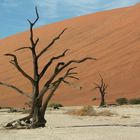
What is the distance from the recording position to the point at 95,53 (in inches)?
2699

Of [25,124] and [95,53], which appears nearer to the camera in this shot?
[25,124]

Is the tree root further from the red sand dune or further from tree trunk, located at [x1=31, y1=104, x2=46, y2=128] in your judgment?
the red sand dune

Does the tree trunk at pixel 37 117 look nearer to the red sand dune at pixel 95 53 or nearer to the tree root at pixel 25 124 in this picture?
the tree root at pixel 25 124

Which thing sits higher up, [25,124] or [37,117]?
[37,117]

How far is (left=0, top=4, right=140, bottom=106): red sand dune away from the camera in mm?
55062

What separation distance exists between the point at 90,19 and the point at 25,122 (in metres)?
73.1

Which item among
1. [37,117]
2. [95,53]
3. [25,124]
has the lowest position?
[25,124]

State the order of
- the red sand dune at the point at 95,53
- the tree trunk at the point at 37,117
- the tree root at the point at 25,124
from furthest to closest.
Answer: the red sand dune at the point at 95,53 → the tree trunk at the point at 37,117 → the tree root at the point at 25,124

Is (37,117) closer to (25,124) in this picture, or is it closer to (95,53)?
(25,124)

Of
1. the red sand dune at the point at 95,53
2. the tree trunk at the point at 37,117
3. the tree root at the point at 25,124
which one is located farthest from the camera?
the red sand dune at the point at 95,53

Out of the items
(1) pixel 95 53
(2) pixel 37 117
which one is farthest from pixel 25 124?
(1) pixel 95 53

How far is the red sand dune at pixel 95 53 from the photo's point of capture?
55.1m

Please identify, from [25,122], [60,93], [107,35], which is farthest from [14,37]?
[25,122]

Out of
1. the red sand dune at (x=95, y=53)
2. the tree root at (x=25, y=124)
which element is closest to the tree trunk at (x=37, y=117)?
the tree root at (x=25, y=124)
